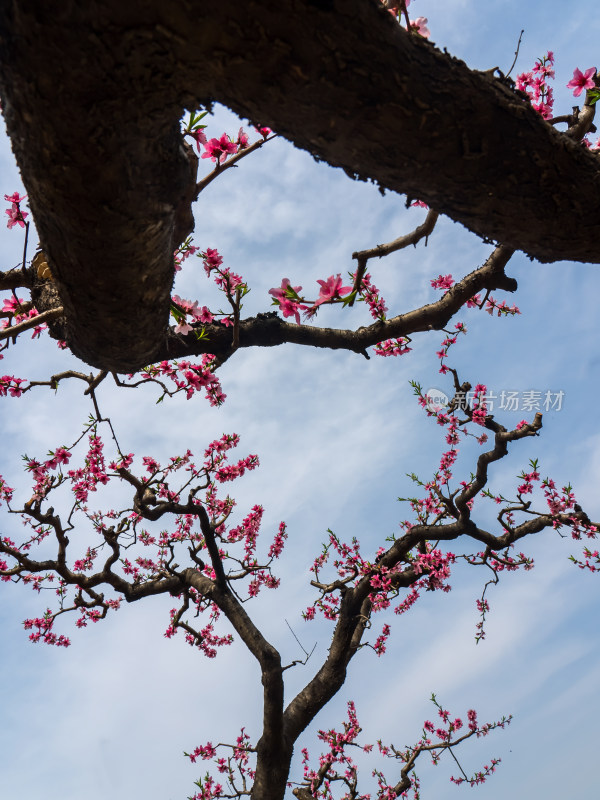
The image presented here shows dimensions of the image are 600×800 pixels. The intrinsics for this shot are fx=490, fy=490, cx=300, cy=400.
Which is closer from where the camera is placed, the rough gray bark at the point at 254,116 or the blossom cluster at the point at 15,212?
the rough gray bark at the point at 254,116

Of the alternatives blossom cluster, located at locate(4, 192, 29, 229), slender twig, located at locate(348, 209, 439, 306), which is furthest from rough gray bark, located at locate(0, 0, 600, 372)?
blossom cluster, located at locate(4, 192, 29, 229)

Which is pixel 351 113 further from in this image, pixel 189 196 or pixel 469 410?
pixel 469 410

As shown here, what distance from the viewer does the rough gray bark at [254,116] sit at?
1.14 m

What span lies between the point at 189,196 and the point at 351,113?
1.00 m

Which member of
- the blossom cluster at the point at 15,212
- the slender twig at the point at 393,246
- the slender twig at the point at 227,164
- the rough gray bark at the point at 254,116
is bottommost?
the rough gray bark at the point at 254,116

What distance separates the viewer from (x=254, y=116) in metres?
1.38

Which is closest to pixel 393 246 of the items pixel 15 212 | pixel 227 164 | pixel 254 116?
pixel 227 164

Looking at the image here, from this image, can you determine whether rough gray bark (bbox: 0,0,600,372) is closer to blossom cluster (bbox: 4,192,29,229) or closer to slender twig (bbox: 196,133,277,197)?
slender twig (bbox: 196,133,277,197)

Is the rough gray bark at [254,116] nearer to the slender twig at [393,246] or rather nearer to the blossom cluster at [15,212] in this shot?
the slender twig at [393,246]

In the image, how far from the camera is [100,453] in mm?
6055

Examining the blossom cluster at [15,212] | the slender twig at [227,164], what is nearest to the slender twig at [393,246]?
the slender twig at [227,164]

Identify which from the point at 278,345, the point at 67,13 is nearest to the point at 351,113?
the point at 67,13

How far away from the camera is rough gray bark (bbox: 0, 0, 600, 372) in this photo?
1140 mm

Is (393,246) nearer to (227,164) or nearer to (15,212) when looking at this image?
(227,164)
